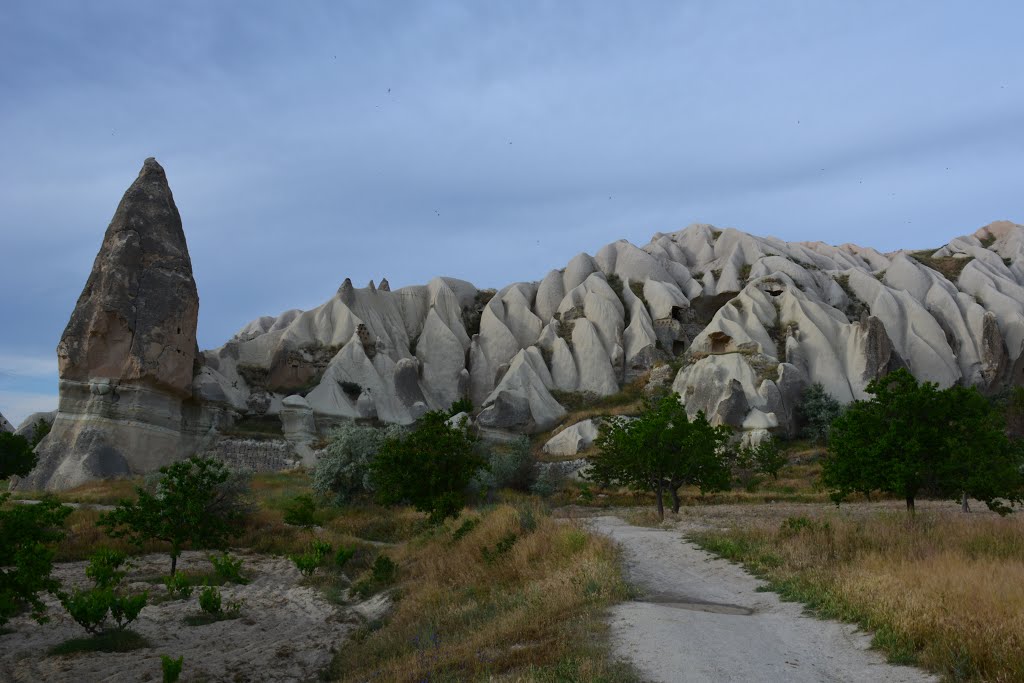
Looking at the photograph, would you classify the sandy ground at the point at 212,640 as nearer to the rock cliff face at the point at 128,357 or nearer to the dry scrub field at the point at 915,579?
the dry scrub field at the point at 915,579

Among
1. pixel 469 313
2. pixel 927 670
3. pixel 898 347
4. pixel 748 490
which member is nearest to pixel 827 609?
pixel 927 670

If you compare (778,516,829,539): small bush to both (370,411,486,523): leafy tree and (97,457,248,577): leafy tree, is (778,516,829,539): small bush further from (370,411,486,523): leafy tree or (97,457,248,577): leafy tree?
(97,457,248,577): leafy tree

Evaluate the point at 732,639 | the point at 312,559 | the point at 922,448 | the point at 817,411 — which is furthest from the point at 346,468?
the point at 817,411

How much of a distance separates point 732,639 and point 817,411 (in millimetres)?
38203

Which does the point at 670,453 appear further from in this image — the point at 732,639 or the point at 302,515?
the point at 732,639

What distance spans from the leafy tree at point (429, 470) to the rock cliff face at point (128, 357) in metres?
19.7

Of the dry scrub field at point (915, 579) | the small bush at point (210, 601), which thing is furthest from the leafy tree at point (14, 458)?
the dry scrub field at point (915, 579)

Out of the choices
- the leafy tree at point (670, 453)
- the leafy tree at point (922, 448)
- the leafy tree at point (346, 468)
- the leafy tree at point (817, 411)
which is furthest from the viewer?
the leafy tree at point (817, 411)

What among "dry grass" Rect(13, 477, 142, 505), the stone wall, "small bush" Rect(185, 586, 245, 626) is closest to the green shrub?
"small bush" Rect(185, 586, 245, 626)

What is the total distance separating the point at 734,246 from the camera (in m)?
66.8

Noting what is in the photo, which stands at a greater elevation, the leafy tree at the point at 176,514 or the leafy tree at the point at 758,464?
the leafy tree at the point at 176,514

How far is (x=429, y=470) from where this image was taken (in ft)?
62.5

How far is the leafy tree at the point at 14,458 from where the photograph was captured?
3150 centimetres

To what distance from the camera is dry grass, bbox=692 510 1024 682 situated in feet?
17.5
